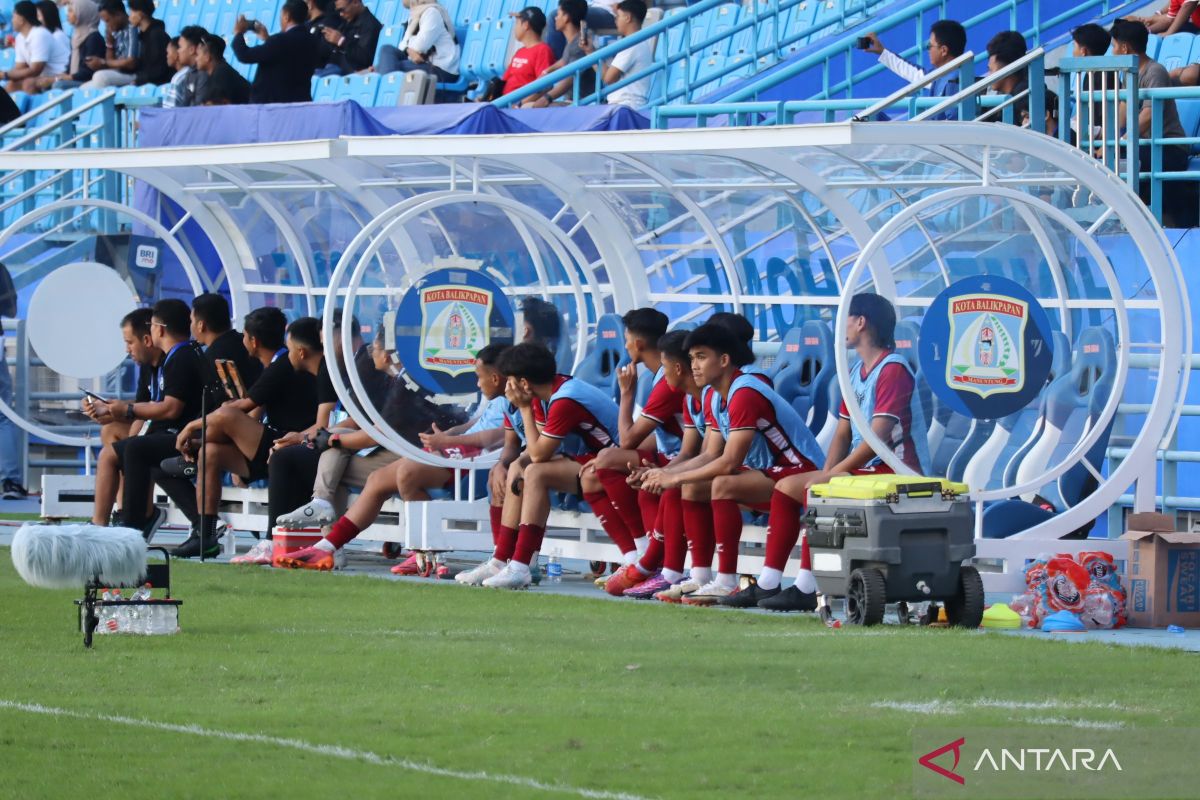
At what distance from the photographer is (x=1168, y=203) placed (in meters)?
15.7

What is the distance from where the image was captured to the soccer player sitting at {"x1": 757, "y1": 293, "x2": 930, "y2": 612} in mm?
11656

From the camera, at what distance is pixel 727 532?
39.0ft

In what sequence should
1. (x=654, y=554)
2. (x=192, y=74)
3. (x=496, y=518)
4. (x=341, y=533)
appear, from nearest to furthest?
(x=654, y=554)
(x=496, y=518)
(x=341, y=533)
(x=192, y=74)

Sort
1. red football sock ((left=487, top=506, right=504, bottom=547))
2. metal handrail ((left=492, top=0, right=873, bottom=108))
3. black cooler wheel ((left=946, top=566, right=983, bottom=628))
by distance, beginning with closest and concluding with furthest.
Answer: black cooler wheel ((left=946, top=566, right=983, bottom=628))
red football sock ((left=487, top=506, right=504, bottom=547))
metal handrail ((left=492, top=0, right=873, bottom=108))

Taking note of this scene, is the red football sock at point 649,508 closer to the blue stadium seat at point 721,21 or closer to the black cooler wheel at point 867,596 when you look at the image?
the black cooler wheel at point 867,596

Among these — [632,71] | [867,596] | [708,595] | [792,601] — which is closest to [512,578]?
[708,595]

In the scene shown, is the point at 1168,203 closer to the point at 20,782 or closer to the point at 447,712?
the point at 447,712

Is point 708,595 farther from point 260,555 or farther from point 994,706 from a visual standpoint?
point 994,706

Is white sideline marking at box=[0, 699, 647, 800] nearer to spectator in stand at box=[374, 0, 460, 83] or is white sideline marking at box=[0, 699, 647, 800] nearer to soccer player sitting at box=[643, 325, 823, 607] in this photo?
soccer player sitting at box=[643, 325, 823, 607]

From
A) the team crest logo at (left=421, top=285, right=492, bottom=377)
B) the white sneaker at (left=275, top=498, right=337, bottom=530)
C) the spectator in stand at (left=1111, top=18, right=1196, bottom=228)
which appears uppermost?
Answer: the spectator in stand at (left=1111, top=18, right=1196, bottom=228)

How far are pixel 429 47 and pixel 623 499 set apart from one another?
428 inches

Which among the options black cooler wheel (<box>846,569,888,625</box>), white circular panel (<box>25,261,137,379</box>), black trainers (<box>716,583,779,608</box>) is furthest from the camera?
white circular panel (<box>25,261,137,379</box>)

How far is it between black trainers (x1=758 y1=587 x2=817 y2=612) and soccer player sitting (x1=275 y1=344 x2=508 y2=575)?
2378 mm

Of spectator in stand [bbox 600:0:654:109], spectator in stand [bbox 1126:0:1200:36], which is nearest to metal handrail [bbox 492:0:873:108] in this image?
spectator in stand [bbox 600:0:654:109]
